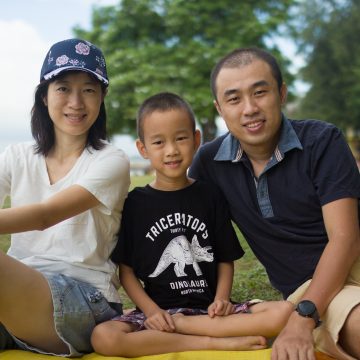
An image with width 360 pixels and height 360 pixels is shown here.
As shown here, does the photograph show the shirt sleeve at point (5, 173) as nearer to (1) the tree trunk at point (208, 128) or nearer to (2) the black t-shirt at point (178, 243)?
(2) the black t-shirt at point (178, 243)

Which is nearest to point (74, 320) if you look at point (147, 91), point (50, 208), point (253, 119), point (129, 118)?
point (50, 208)

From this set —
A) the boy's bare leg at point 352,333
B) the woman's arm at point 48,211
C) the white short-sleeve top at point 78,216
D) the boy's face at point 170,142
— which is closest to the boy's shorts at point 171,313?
the white short-sleeve top at point 78,216

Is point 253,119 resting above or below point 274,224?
above

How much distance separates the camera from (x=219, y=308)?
237cm

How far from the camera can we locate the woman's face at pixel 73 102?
256cm

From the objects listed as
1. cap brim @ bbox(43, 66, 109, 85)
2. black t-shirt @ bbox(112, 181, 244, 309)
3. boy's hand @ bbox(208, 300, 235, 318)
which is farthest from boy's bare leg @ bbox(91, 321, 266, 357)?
cap brim @ bbox(43, 66, 109, 85)

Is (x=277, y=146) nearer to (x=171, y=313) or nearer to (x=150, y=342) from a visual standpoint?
(x=171, y=313)

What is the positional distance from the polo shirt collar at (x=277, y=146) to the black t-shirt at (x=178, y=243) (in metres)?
0.19

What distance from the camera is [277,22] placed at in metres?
17.5

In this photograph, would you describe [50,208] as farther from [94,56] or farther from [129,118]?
[129,118]

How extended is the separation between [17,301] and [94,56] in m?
1.21

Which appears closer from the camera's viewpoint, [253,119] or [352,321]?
[352,321]

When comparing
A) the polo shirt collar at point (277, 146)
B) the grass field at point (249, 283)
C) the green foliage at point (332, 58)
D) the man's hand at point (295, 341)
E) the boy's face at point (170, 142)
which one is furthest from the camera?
the green foliage at point (332, 58)

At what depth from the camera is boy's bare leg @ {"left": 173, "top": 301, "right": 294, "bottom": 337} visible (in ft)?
7.55
